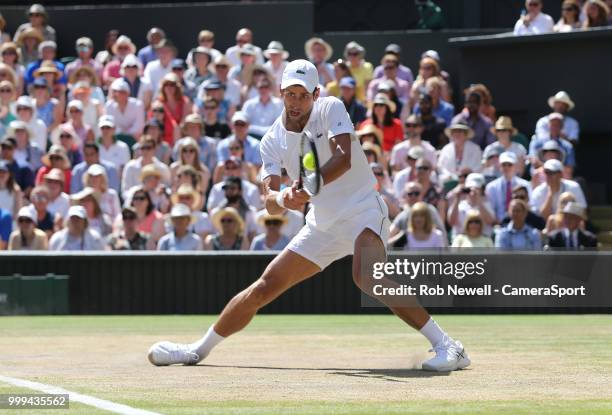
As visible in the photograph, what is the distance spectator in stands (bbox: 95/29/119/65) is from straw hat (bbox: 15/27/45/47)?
91 centimetres

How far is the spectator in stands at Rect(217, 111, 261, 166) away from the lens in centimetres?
1764

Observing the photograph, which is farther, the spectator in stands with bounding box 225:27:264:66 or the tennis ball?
the spectator in stands with bounding box 225:27:264:66

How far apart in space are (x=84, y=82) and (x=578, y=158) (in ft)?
23.2

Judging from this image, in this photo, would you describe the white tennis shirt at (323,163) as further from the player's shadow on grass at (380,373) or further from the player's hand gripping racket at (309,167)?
the player's shadow on grass at (380,373)

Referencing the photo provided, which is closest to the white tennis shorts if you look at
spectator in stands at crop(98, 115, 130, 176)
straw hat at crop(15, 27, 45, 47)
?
spectator in stands at crop(98, 115, 130, 176)

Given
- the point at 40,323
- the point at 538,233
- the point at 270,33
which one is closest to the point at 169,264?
the point at 40,323

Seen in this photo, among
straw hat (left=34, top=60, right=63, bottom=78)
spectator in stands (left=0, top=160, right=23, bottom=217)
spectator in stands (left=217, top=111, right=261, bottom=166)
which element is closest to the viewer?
spectator in stands (left=0, top=160, right=23, bottom=217)

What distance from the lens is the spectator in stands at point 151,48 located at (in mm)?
20500

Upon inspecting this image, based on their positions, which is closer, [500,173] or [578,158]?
[500,173]

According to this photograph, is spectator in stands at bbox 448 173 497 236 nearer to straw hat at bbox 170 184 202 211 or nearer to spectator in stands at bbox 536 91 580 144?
spectator in stands at bbox 536 91 580 144

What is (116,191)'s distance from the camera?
17625mm

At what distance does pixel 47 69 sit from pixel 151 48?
185cm

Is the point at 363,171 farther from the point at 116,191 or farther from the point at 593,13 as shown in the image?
the point at 593,13

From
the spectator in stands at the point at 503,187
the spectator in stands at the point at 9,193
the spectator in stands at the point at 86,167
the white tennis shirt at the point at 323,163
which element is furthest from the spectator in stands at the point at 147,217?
the white tennis shirt at the point at 323,163
